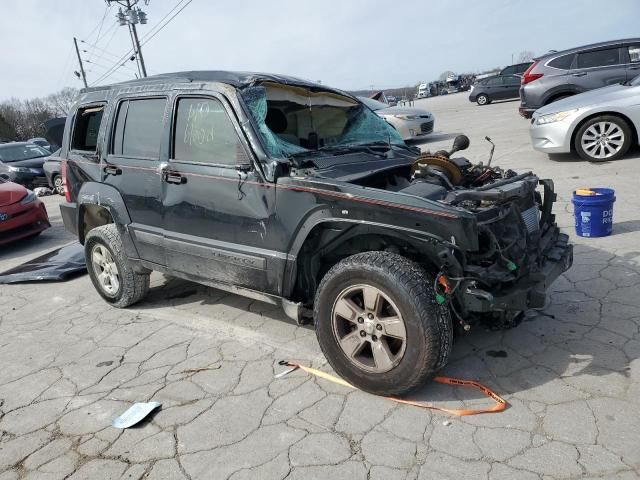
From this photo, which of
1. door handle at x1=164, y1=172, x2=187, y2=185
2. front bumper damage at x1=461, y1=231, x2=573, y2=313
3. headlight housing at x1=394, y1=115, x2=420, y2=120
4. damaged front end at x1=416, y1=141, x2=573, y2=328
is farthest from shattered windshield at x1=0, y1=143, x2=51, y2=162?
front bumper damage at x1=461, y1=231, x2=573, y2=313

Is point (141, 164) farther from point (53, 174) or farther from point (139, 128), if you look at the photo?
point (53, 174)

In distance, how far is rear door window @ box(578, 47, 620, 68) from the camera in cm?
986

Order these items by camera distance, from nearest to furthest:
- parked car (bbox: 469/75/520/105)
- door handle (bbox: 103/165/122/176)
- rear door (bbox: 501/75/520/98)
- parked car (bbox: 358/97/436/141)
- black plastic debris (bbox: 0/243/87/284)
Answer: door handle (bbox: 103/165/122/176) < black plastic debris (bbox: 0/243/87/284) < parked car (bbox: 358/97/436/141) < rear door (bbox: 501/75/520/98) < parked car (bbox: 469/75/520/105)

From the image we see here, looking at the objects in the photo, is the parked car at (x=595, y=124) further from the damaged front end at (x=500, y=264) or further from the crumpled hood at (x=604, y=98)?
the damaged front end at (x=500, y=264)

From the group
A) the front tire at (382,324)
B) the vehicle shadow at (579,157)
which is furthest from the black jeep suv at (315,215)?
the vehicle shadow at (579,157)

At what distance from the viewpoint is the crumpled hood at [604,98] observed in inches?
290

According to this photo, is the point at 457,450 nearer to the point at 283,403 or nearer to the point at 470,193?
the point at 283,403

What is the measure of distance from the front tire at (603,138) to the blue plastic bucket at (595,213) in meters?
3.31

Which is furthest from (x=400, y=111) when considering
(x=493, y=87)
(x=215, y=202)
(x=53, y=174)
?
(x=493, y=87)

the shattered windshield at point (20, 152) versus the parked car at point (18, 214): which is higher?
the shattered windshield at point (20, 152)

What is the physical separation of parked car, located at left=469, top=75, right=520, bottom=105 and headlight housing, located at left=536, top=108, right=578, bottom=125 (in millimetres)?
15772

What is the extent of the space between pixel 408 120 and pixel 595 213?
29.1 ft

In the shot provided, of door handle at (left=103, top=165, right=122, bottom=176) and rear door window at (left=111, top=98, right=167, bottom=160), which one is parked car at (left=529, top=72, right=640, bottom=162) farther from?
door handle at (left=103, top=165, right=122, bottom=176)

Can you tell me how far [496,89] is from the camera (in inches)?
908
